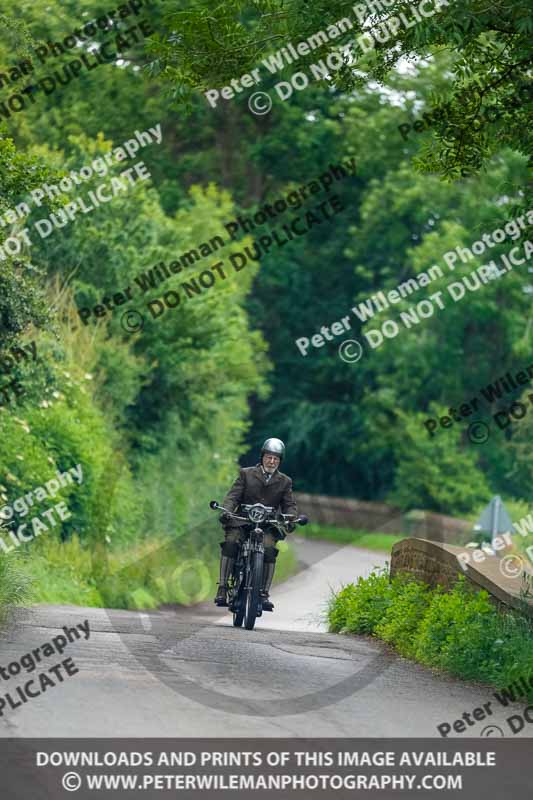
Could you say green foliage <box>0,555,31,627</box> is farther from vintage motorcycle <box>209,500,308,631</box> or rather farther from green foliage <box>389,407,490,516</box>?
green foliage <box>389,407,490,516</box>

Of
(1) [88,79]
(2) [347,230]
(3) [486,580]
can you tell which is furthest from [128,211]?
(2) [347,230]

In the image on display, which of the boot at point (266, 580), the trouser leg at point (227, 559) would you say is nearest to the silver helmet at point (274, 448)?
the trouser leg at point (227, 559)

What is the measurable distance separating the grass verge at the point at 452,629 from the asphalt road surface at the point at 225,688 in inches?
7.9

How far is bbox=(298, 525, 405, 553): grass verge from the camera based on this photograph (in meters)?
45.5

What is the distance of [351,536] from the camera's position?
48.2 m

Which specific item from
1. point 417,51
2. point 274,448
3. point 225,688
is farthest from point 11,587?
point 417,51

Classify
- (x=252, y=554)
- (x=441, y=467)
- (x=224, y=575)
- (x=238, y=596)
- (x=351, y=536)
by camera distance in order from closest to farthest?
1. (x=252, y=554)
2. (x=224, y=575)
3. (x=238, y=596)
4. (x=441, y=467)
5. (x=351, y=536)

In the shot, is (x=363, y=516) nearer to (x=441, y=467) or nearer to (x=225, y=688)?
(x=441, y=467)

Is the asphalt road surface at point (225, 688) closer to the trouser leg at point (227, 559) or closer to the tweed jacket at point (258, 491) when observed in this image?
the trouser leg at point (227, 559)

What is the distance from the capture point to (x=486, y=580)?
1352cm

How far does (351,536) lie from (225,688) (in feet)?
125

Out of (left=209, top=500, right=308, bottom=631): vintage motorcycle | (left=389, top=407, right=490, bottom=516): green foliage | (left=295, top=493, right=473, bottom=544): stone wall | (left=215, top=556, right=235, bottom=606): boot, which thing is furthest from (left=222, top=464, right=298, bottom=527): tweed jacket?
(left=389, top=407, right=490, bottom=516): green foliage

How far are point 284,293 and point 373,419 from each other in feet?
24.8

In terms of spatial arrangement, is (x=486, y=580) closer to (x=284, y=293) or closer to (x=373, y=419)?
(x=373, y=419)
